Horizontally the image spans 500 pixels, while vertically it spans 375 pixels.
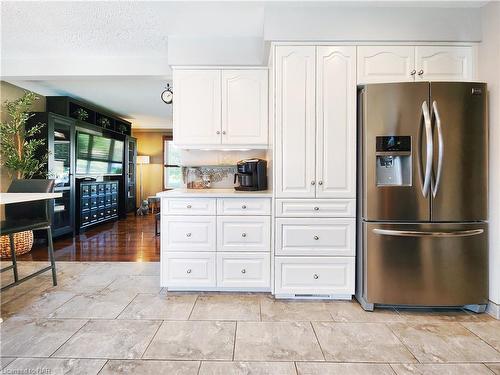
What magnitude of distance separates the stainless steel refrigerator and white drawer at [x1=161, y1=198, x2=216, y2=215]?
1.35 meters

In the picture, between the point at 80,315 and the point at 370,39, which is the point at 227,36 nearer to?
the point at 370,39

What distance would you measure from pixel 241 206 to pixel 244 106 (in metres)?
1.07

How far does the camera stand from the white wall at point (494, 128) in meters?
2.21

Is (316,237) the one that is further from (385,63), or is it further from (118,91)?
(118,91)

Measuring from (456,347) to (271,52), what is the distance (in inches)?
101

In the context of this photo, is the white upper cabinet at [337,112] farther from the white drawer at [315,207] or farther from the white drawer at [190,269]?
the white drawer at [190,269]

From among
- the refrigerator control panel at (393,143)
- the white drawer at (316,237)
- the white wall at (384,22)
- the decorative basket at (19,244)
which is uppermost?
the white wall at (384,22)

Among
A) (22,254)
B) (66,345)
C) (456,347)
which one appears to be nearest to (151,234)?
(22,254)

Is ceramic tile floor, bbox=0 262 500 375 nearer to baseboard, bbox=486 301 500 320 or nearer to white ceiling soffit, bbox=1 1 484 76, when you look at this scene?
baseboard, bbox=486 301 500 320

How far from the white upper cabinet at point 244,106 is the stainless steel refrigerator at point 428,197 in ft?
3.46

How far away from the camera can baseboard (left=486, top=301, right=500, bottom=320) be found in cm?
221

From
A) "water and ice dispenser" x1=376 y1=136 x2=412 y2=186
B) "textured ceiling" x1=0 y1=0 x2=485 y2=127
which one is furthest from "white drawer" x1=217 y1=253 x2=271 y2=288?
"textured ceiling" x1=0 y1=0 x2=485 y2=127

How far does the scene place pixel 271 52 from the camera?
2.54 meters

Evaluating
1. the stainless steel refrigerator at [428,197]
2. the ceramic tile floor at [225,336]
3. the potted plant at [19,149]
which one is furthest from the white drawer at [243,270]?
the potted plant at [19,149]
